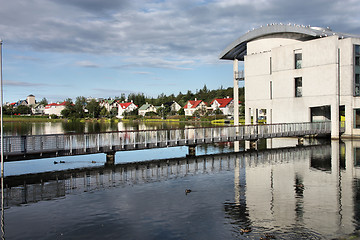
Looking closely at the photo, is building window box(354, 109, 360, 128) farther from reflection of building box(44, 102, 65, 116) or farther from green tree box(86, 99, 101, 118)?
reflection of building box(44, 102, 65, 116)

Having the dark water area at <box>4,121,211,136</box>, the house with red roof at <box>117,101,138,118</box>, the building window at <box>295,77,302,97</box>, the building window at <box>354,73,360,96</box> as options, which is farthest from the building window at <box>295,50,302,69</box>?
the house with red roof at <box>117,101,138,118</box>

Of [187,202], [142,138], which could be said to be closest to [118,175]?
[187,202]

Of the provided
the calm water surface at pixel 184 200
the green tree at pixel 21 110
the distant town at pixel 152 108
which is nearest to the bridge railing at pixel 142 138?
the calm water surface at pixel 184 200

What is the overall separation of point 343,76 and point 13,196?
39.9 m

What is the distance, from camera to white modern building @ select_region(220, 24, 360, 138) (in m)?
41.2

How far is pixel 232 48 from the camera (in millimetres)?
53250

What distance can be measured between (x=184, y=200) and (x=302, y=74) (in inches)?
1369

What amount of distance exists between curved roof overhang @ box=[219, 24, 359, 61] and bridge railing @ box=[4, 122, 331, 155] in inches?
505

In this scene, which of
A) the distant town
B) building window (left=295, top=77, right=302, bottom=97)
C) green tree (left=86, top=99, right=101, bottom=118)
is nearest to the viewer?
building window (left=295, top=77, right=302, bottom=97)

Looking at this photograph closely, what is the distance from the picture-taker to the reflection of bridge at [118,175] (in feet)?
54.7

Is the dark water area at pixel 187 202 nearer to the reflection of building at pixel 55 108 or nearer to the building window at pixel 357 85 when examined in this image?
the building window at pixel 357 85

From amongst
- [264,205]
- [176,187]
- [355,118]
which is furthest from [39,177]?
[355,118]

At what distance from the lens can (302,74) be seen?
4394 cm

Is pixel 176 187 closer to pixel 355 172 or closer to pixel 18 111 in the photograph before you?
pixel 355 172
